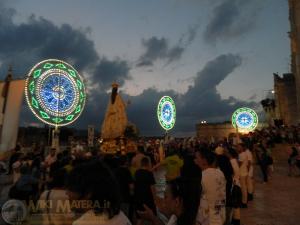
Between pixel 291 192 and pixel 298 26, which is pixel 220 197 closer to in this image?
pixel 291 192

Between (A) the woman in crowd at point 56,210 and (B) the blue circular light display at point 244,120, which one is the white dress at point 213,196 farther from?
(B) the blue circular light display at point 244,120

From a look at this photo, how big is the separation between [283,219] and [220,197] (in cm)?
490

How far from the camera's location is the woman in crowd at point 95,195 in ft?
7.52

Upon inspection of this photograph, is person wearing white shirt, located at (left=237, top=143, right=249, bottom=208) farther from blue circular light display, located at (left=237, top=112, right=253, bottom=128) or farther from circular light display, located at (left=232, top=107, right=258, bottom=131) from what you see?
blue circular light display, located at (left=237, top=112, right=253, bottom=128)

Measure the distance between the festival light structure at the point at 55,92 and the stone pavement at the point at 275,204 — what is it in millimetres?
8321

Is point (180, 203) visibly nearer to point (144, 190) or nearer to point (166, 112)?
point (144, 190)

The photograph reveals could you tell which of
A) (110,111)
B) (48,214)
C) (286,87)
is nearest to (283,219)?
(48,214)

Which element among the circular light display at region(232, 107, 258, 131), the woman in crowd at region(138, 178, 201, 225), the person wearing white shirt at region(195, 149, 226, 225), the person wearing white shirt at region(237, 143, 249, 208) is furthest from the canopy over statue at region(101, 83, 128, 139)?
the woman in crowd at region(138, 178, 201, 225)

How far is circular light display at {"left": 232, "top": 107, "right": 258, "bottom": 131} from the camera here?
2845cm

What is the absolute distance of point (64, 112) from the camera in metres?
13.0

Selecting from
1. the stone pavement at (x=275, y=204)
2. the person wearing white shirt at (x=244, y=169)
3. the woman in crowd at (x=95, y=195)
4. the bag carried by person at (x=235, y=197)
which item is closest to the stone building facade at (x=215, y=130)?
the stone pavement at (x=275, y=204)

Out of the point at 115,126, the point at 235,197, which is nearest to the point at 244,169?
the point at 235,197

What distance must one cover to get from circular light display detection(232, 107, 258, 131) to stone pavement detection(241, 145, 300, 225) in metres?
11.8

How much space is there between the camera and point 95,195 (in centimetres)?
228
